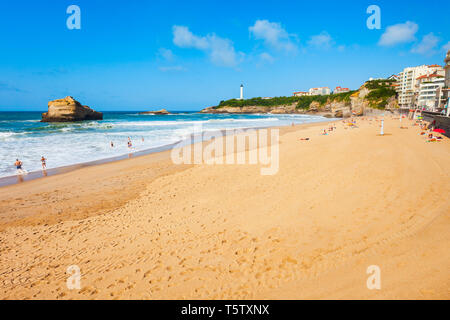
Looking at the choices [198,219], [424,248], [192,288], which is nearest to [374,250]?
[424,248]

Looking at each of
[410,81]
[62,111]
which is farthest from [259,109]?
[62,111]

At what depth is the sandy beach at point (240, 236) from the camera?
3574 millimetres

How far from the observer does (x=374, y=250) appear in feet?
13.3

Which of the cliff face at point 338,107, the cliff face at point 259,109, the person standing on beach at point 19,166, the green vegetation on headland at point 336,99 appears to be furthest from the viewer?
the cliff face at point 259,109

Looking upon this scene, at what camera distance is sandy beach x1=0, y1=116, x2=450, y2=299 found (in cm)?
357

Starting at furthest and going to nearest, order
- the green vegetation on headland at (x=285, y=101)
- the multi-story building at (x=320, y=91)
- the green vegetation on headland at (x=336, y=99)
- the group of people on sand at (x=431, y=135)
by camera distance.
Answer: the multi-story building at (x=320, y=91), the green vegetation on headland at (x=285, y=101), the green vegetation on headland at (x=336, y=99), the group of people on sand at (x=431, y=135)

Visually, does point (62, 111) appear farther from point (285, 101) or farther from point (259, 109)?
point (285, 101)

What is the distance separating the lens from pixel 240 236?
493 centimetres

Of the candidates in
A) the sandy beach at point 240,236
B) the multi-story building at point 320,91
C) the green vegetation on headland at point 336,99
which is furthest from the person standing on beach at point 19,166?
the multi-story building at point 320,91

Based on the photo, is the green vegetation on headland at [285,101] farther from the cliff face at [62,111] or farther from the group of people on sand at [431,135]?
the cliff face at [62,111]

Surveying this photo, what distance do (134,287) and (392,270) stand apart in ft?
14.0

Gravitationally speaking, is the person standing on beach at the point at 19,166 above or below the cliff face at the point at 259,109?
below

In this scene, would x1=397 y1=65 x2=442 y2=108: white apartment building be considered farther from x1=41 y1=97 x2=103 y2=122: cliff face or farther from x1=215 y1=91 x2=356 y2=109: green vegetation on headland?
x1=41 y1=97 x2=103 y2=122: cliff face

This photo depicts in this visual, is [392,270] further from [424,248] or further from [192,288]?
[192,288]
